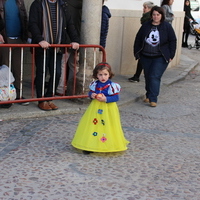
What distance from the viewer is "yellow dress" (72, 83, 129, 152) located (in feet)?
19.1

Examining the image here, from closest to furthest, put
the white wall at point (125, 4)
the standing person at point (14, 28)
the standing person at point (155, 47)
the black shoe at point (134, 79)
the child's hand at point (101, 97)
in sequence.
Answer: the child's hand at point (101, 97), the standing person at point (14, 28), the standing person at point (155, 47), the black shoe at point (134, 79), the white wall at point (125, 4)

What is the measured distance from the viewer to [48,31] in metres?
7.61

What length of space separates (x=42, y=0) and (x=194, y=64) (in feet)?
26.3

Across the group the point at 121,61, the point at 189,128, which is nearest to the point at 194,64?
the point at 121,61

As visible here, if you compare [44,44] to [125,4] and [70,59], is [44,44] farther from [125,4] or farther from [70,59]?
[125,4]

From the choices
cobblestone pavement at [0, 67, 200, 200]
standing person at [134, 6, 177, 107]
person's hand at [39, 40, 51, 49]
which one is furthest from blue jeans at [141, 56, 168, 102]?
person's hand at [39, 40, 51, 49]

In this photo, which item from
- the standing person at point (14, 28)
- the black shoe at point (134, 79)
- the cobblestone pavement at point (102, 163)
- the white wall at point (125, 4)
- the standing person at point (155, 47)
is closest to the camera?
the cobblestone pavement at point (102, 163)

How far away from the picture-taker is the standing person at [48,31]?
748 centimetres

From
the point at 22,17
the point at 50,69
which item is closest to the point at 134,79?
the point at 50,69

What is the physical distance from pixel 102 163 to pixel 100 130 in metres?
0.41

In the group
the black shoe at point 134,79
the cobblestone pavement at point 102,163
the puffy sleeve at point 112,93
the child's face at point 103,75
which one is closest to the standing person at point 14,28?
the cobblestone pavement at point 102,163

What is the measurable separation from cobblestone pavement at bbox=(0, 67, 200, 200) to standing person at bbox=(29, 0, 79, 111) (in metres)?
0.60

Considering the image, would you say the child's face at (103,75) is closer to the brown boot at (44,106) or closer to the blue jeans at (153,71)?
the brown boot at (44,106)

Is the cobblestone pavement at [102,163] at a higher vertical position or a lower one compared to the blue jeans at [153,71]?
lower
